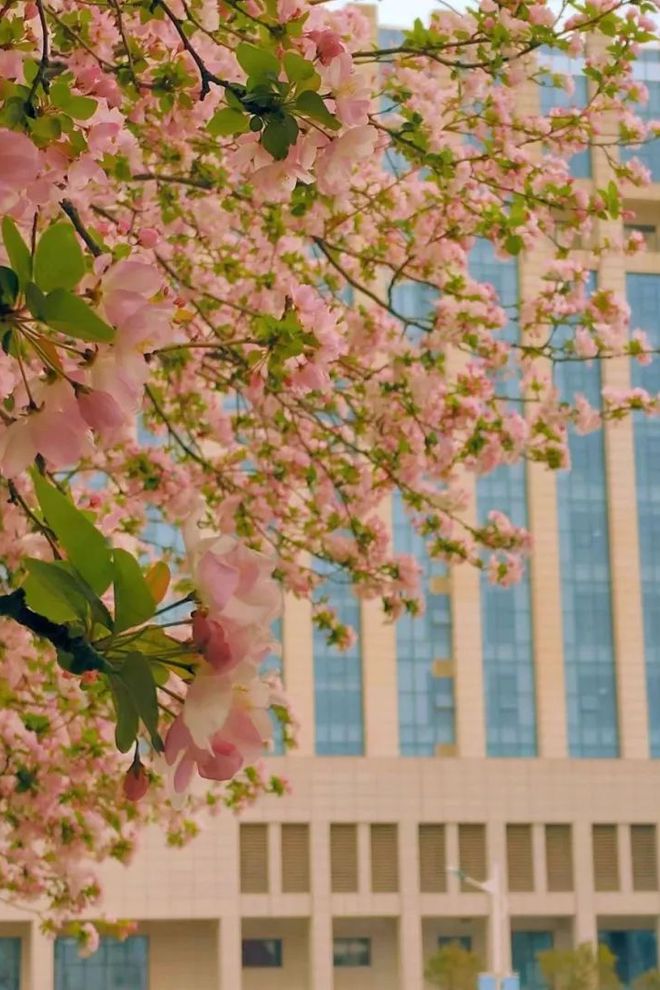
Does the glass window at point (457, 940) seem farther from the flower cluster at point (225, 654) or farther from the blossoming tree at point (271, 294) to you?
the flower cluster at point (225, 654)

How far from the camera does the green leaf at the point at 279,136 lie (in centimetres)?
301

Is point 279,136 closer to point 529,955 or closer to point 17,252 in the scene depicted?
point 17,252

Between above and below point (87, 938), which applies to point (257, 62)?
above

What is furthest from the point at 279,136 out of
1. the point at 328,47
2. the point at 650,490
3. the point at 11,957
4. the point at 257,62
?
the point at 650,490

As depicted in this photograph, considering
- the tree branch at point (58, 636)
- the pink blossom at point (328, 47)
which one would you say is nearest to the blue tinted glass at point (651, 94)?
the pink blossom at point (328, 47)

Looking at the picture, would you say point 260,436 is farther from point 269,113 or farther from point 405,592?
point 269,113

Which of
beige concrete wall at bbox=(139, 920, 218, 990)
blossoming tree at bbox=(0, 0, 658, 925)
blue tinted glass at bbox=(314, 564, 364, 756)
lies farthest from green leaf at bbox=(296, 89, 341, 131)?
beige concrete wall at bbox=(139, 920, 218, 990)

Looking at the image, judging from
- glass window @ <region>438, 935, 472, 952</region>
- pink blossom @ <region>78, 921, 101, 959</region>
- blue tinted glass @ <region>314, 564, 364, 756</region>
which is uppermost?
blue tinted glass @ <region>314, 564, 364, 756</region>

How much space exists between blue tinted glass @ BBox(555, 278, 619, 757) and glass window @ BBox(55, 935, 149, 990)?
41.7 ft

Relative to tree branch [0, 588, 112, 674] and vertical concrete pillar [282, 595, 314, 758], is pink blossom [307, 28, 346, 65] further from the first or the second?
vertical concrete pillar [282, 595, 314, 758]

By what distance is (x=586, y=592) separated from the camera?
180 ft

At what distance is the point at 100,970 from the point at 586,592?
16072 mm

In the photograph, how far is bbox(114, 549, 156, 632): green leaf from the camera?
6.36 ft

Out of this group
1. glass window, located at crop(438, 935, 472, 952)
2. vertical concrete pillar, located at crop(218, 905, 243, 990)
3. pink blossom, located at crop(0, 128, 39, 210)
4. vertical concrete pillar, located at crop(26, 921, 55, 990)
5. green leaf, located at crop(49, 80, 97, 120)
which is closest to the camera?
pink blossom, located at crop(0, 128, 39, 210)
